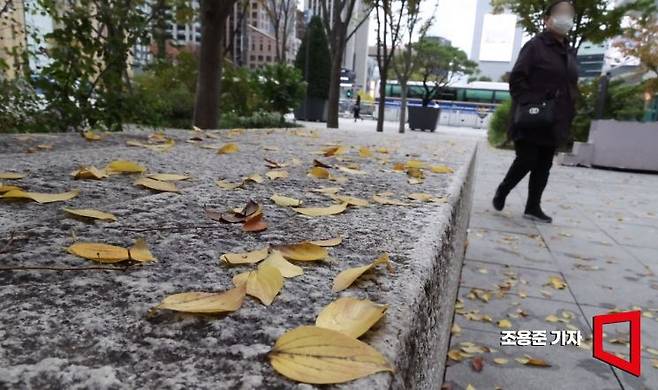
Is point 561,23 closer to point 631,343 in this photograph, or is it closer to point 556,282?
point 556,282

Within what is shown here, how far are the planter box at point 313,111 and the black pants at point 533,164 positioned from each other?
18.3 metres

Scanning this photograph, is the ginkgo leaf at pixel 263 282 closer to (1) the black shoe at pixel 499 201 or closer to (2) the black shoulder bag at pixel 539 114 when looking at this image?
(2) the black shoulder bag at pixel 539 114

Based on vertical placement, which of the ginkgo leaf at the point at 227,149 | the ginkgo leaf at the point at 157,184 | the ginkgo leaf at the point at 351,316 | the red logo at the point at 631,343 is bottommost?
the red logo at the point at 631,343

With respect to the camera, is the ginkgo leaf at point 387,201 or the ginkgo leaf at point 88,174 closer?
the ginkgo leaf at point 387,201

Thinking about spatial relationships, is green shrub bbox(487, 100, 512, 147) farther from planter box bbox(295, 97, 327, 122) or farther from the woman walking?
the woman walking

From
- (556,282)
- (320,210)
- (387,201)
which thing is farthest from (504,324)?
(320,210)

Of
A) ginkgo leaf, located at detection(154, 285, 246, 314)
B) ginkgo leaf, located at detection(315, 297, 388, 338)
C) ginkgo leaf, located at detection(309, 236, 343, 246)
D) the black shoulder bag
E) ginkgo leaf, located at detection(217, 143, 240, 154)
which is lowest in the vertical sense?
ginkgo leaf, located at detection(217, 143, 240, 154)

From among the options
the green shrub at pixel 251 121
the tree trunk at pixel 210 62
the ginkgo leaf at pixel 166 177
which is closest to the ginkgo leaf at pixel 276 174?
the ginkgo leaf at pixel 166 177

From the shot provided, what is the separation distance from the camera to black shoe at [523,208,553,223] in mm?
4461

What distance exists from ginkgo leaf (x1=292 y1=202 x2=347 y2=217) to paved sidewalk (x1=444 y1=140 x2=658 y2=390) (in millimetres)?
868

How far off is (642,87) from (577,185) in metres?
6.51

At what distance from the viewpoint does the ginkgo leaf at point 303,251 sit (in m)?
0.88

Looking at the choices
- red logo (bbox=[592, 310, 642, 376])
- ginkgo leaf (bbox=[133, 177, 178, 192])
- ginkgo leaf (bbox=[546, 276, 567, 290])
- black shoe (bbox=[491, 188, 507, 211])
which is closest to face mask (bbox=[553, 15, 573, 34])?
black shoe (bbox=[491, 188, 507, 211])

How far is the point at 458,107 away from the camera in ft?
107
